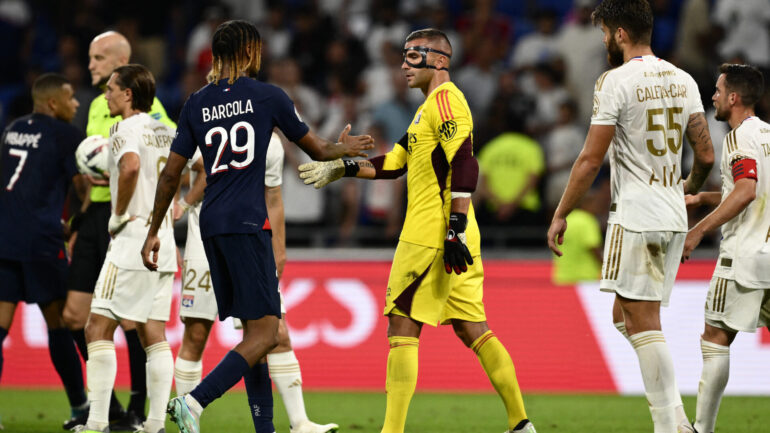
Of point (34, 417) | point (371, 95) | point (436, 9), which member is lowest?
point (34, 417)

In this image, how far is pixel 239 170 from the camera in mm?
6117

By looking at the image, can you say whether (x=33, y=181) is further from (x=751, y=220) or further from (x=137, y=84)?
(x=751, y=220)

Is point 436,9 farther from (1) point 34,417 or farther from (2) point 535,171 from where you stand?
(1) point 34,417

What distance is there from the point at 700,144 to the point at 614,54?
79 centimetres

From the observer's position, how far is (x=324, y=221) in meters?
14.0

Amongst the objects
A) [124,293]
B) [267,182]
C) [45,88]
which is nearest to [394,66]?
[45,88]

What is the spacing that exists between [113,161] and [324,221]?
6.73 meters

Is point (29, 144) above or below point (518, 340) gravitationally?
above

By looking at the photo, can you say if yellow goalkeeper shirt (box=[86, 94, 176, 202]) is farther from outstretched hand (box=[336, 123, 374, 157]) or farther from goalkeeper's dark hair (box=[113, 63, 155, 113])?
outstretched hand (box=[336, 123, 374, 157])

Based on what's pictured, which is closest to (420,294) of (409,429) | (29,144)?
(409,429)

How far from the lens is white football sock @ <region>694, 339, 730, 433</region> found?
22.7 ft

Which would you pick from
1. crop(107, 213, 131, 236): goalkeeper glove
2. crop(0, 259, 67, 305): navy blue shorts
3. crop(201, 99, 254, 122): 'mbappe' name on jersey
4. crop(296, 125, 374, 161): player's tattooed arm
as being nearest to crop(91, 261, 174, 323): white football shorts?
crop(107, 213, 131, 236): goalkeeper glove

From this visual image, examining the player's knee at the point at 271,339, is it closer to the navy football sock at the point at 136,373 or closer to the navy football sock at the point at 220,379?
the navy football sock at the point at 220,379

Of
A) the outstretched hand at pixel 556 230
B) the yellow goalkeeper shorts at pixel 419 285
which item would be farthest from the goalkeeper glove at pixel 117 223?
the outstretched hand at pixel 556 230
